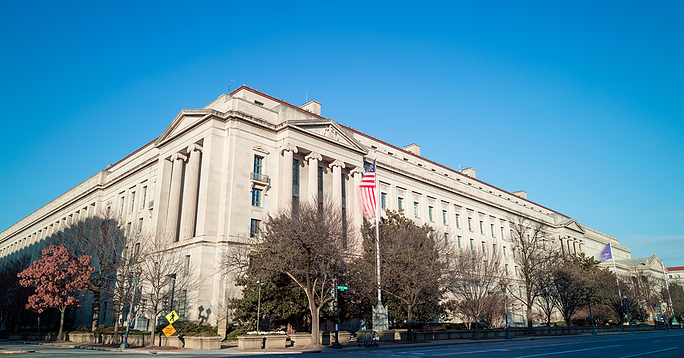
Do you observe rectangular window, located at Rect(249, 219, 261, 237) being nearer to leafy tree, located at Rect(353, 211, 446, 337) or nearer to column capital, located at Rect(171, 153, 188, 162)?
leafy tree, located at Rect(353, 211, 446, 337)

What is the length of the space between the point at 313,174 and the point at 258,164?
5883 mm

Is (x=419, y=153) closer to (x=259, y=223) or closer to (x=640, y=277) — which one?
(x=259, y=223)

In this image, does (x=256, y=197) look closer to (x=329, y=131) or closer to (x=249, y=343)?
(x=329, y=131)

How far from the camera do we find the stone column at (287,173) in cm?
4347

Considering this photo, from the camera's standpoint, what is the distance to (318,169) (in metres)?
50.6

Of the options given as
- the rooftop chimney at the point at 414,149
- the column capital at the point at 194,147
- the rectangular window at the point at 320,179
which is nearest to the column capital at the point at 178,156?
the column capital at the point at 194,147

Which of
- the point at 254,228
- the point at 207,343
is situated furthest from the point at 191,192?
the point at 207,343

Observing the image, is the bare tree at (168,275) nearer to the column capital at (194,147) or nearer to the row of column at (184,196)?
the row of column at (184,196)

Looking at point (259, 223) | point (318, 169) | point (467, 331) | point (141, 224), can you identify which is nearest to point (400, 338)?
point (467, 331)

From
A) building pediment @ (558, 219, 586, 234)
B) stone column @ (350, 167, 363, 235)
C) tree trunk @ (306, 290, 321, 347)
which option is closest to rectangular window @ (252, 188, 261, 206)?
stone column @ (350, 167, 363, 235)

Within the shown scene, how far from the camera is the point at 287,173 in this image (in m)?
44.6

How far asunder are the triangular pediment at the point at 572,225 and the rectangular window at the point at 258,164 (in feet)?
246

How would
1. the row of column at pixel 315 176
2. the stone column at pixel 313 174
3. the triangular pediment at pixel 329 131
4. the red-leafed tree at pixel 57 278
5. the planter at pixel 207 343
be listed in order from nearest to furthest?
1. the planter at pixel 207 343
2. the red-leafed tree at pixel 57 278
3. the row of column at pixel 315 176
4. the stone column at pixel 313 174
5. the triangular pediment at pixel 329 131

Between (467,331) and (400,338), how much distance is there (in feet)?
32.7
